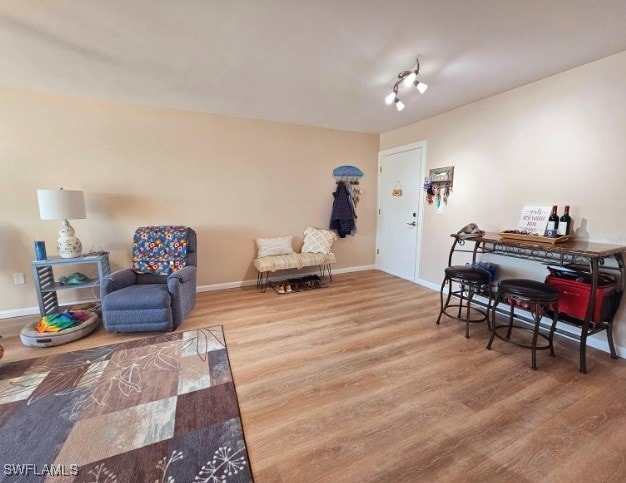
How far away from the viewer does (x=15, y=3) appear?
162cm

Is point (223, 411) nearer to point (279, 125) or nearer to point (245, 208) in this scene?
point (245, 208)

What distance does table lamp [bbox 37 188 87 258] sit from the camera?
264cm

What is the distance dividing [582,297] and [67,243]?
4837 millimetres

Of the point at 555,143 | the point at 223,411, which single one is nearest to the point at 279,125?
the point at 555,143

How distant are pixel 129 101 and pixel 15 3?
1606 millimetres

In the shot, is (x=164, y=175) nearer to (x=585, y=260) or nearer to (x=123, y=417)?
(x=123, y=417)

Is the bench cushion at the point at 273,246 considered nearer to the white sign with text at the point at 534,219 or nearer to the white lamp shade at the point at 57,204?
the white lamp shade at the point at 57,204

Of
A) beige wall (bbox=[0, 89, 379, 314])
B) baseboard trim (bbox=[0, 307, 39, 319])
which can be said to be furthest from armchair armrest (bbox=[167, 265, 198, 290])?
baseboard trim (bbox=[0, 307, 39, 319])

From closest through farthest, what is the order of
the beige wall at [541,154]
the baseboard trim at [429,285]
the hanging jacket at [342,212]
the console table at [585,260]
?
1. the console table at [585,260]
2. the beige wall at [541,154]
3. the baseboard trim at [429,285]
4. the hanging jacket at [342,212]

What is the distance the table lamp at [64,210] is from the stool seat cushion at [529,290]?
162 inches

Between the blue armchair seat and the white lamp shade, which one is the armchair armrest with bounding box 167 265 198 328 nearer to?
the blue armchair seat

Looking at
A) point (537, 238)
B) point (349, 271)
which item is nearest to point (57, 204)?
point (349, 271)

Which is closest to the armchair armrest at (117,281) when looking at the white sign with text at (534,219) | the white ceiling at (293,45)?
the white ceiling at (293,45)

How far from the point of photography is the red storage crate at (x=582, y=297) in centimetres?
210
